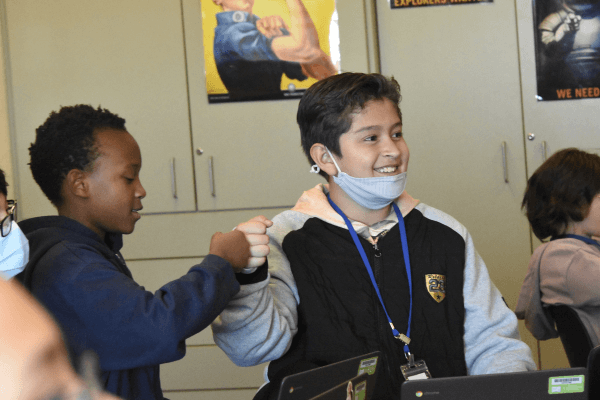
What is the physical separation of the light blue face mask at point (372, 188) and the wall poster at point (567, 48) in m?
1.72

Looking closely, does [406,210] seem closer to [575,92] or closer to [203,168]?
[203,168]

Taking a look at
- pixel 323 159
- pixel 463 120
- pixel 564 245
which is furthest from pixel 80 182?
pixel 463 120

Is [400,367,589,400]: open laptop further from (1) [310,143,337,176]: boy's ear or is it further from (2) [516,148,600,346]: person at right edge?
(2) [516,148,600,346]: person at right edge

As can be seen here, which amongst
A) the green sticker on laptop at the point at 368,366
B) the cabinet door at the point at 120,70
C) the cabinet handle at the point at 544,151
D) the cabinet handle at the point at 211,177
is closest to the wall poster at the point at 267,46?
the cabinet door at the point at 120,70

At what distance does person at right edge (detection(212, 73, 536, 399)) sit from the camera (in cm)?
123

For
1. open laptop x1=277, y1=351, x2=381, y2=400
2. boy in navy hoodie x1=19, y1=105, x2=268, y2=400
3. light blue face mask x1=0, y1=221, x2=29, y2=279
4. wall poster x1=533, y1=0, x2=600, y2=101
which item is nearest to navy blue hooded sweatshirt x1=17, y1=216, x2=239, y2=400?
boy in navy hoodie x1=19, y1=105, x2=268, y2=400

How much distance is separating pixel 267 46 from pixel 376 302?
176 cm

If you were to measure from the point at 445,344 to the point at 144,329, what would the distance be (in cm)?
67

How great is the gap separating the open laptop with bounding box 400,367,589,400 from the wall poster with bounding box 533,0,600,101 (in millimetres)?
2164

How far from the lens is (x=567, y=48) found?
274 centimetres

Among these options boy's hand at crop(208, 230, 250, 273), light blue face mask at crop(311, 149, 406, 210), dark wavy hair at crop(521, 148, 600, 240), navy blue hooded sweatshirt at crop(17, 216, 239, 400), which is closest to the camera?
navy blue hooded sweatshirt at crop(17, 216, 239, 400)

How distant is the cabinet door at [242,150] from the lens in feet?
9.18

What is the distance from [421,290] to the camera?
51.6 inches

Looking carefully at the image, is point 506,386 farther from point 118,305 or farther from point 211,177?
point 211,177
